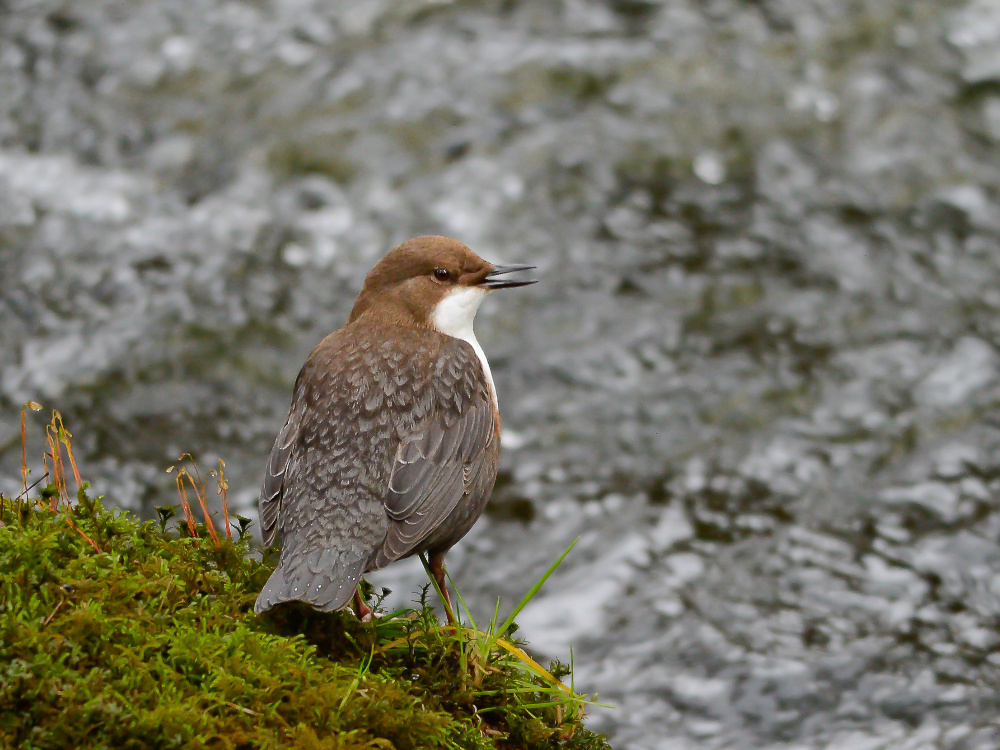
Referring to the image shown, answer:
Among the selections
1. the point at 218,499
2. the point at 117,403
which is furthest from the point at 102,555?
the point at 117,403

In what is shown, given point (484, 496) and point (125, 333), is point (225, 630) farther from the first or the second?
point (125, 333)

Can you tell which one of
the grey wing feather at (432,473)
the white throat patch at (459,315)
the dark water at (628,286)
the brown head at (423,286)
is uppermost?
the brown head at (423,286)

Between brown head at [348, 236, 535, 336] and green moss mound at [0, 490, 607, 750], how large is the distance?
128cm

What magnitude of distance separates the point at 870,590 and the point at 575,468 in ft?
6.47

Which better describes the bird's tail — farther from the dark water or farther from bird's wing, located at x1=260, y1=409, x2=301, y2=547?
the dark water

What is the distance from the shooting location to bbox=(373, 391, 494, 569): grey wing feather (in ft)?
12.0

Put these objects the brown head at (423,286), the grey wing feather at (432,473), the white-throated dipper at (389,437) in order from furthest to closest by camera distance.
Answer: the brown head at (423,286) < the grey wing feather at (432,473) < the white-throated dipper at (389,437)

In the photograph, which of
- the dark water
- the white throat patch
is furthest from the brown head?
the dark water

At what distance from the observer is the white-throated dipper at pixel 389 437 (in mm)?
3529

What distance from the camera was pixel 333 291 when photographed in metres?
8.30

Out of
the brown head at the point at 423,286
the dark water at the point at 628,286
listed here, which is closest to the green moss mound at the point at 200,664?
the brown head at the point at 423,286

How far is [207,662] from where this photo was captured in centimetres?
282

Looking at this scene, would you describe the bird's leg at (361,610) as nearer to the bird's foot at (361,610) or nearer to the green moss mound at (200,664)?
the bird's foot at (361,610)

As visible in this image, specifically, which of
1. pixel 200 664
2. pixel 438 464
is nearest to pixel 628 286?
pixel 438 464
